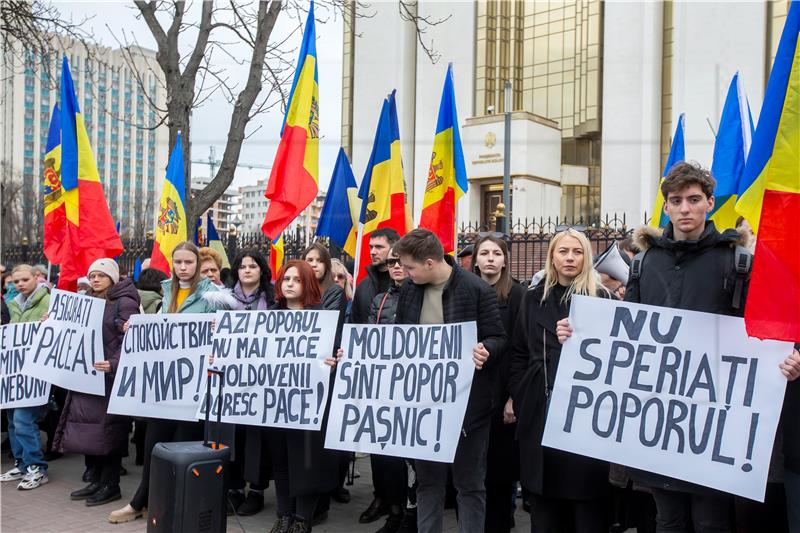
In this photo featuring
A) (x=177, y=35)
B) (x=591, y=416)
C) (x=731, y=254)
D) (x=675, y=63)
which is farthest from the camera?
(x=675, y=63)

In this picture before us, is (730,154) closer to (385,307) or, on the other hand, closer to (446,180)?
(446,180)

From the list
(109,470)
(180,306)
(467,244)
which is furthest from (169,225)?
(467,244)

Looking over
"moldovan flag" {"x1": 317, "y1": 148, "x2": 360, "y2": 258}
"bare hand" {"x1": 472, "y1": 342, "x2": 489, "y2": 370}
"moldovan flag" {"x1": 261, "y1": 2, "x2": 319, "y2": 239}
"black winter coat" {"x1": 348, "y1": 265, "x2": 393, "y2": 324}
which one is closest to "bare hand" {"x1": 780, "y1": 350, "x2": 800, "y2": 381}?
"bare hand" {"x1": 472, "y1": 342, "x2": 489, "y2": 370}

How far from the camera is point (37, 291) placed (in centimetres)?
718

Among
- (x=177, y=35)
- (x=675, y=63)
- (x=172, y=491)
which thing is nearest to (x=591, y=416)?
(x=172, y=491)

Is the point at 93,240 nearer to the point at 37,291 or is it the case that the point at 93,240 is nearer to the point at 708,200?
the point at 37,291

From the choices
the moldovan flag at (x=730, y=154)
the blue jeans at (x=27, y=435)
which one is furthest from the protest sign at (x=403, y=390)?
the moldovan flag at (x=730, y=154)

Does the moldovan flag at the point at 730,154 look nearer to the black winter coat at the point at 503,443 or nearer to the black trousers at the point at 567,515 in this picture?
the black winter coat at the point at 503,443

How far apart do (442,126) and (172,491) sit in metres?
4.37

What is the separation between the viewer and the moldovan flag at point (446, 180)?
22.8ft

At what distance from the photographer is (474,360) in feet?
14.4

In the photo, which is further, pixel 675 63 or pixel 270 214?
pixel 675 63

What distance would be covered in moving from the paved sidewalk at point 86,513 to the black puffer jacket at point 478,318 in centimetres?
147

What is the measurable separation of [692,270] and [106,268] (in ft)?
15.7
